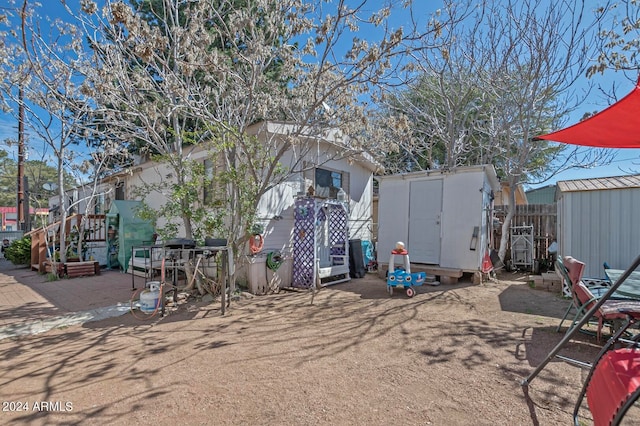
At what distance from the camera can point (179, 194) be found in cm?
552

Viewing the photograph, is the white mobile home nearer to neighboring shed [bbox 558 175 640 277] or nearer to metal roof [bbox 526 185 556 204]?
neighboring shed [bbox 558 175 640 277]

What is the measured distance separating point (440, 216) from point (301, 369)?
18.1 ft

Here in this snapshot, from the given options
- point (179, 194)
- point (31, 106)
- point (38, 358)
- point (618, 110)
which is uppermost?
point (31, 106)

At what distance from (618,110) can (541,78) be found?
7281 mm

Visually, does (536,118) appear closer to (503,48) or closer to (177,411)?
(503,48)

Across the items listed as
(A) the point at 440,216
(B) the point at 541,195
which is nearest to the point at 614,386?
(A) the point at 440,216

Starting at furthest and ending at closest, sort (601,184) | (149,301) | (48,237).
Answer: (48,237)
(601,184)
(149,301)

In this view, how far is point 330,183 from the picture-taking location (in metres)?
9.31

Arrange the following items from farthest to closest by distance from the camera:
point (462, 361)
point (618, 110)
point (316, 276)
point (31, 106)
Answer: point (31, 106), point (316, 276), point (462, 361), point (618, 110)

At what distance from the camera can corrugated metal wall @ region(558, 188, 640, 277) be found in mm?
6195

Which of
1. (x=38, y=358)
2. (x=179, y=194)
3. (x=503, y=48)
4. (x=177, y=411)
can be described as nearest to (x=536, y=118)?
(x=503, y=48)

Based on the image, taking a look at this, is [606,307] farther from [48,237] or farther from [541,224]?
A: [48,237]

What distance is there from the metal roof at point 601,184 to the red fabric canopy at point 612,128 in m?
4.72

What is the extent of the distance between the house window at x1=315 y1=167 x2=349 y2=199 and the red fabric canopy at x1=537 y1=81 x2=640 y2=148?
6.12 meters
